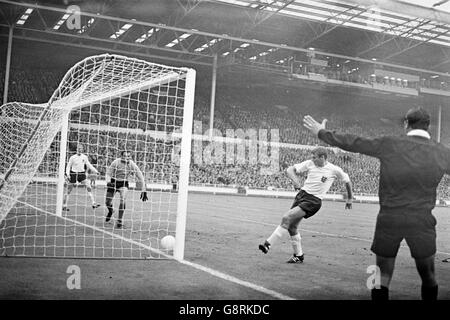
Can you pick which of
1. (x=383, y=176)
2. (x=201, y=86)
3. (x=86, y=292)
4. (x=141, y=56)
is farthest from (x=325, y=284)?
(x=201, y=86)

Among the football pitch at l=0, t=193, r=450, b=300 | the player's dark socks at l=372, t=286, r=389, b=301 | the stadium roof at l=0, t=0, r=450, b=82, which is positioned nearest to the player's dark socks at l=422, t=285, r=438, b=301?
the player's dark socks at l=372, t=286, r=389, b=301

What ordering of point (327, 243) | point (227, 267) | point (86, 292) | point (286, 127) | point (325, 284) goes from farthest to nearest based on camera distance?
1. point (286, 127)
2. point (327, 243)
3. point (227, 267)
4. point (325, 284)
5. point (86, 292)

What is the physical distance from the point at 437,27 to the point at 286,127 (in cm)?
1575

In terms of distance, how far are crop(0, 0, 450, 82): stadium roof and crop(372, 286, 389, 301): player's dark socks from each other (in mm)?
12228

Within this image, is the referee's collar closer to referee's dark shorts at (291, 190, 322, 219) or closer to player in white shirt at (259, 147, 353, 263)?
player in white shirt at (259, 147, 353, 263)

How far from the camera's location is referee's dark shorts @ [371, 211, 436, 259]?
132 inches

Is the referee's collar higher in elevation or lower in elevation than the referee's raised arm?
higher

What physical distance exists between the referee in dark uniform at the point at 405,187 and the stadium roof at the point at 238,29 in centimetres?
1197

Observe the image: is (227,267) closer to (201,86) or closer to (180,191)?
(180,191)

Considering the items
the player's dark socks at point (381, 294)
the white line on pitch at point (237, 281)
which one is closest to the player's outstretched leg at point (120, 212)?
the white line on pitch at point (237, 281)

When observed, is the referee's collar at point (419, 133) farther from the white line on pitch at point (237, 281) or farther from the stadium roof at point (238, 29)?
the stadium roof at point (238, 29)

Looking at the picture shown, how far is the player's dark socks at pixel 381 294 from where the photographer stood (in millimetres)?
3473
